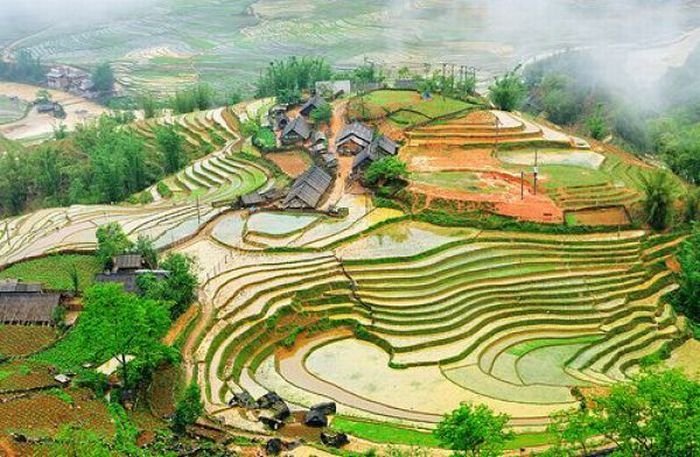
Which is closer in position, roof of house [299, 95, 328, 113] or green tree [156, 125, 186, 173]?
roof of house [299, 95, 328, 113]

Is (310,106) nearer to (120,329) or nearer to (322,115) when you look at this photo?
(322,115)

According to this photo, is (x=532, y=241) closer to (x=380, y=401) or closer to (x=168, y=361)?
(x=380, y=401)

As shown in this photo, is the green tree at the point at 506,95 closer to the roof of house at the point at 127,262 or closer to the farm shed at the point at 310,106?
the farm shed at the point at 310,106

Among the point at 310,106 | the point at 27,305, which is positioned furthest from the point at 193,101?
the point at 27,305

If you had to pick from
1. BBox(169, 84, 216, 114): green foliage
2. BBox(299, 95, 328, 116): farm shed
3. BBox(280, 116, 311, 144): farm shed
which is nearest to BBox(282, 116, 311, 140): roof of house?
BBox(280, 116, 311, 144): farm shed

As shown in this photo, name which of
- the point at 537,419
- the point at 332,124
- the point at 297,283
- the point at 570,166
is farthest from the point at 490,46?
the point at 537,419

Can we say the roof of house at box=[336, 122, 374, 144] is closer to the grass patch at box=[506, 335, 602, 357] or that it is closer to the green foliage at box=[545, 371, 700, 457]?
the grass patch at box=[506, 335, 602, 357]
